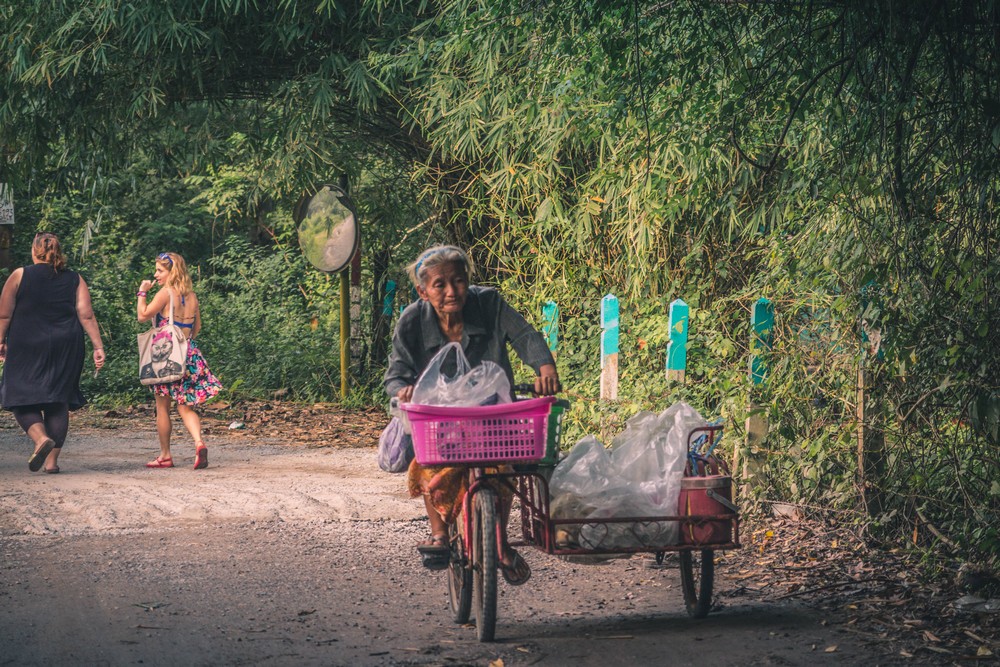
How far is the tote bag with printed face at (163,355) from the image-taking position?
10195mm

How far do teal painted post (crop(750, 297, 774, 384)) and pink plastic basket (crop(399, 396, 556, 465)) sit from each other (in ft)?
9.83

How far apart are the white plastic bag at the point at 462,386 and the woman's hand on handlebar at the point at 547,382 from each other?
154mm

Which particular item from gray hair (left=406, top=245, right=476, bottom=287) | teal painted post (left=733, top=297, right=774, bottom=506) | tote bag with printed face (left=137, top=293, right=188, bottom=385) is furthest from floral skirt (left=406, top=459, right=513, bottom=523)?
tote bag with printed face (left=137, top=293, right=188, bottom=385)

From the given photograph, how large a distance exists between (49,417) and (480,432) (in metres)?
6.48

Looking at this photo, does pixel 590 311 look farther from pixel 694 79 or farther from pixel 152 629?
pixel 152 629

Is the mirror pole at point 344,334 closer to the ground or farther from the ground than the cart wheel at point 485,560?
farther from the ground

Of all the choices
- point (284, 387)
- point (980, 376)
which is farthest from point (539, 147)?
point (284, 387)

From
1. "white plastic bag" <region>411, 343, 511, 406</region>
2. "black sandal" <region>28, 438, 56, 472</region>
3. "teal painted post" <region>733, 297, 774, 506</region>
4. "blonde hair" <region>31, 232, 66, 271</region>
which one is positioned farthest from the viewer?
"blonde hair" <region>31, 232, 66, 271</region>

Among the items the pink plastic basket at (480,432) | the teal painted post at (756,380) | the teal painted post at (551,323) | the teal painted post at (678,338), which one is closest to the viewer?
the pink plastic basket at (480,432)

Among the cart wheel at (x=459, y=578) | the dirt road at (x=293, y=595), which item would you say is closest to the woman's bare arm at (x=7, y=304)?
the dirt road at (x=293, y=595)

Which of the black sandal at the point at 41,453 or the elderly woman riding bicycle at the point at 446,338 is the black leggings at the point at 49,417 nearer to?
the black sandal at the point at 41,453

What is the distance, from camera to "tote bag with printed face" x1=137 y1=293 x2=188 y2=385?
10.2 metres

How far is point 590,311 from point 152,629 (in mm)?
6255

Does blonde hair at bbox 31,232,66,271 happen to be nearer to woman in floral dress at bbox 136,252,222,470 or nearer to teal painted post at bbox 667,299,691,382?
woman in floral dress at bbox 136,252,222,470
